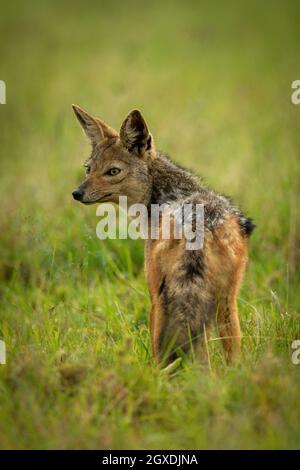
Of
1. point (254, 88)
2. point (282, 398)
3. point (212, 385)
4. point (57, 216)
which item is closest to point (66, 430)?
point (212, 385)

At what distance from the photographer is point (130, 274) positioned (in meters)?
8.23

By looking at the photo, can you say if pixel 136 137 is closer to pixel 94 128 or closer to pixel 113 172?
pixel 113 172

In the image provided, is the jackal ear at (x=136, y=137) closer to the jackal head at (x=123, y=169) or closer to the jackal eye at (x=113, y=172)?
the jackal head at (x=123, y=169)

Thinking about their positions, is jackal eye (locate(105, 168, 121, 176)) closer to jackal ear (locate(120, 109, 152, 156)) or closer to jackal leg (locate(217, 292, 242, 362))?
jackal ear (locate(120, 109, 152, 156))

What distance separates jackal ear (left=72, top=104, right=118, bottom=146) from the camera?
7.03 meters

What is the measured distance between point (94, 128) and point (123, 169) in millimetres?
635

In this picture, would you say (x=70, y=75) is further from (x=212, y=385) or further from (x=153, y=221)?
(x=212, y=385)

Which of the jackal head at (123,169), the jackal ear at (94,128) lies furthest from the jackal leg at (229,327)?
the jackal ear at (94,128)

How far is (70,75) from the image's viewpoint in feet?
70.3

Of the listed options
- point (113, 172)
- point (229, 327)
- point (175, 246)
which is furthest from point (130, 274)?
point (175, 246)

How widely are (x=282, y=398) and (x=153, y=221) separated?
7.10ft

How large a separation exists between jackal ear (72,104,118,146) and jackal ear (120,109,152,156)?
32cm

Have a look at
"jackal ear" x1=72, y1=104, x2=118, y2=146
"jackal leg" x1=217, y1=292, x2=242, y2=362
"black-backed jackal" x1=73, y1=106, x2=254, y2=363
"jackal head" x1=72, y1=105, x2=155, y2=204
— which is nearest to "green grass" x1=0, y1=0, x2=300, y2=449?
"jackal leg" x1=217, y1=292, x2=242, y2=362
